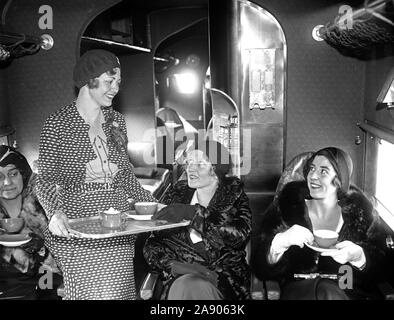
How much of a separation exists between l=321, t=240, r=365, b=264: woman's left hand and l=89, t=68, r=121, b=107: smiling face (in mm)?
1084

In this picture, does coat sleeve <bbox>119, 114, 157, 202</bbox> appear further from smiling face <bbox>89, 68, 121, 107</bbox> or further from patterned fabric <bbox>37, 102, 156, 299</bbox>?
smiling face <bbox>89, 68, 121, 107</bbox>

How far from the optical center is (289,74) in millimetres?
2922

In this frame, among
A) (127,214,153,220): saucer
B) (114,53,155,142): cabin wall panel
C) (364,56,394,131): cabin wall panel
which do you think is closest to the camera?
(127,214,153,220): saucer

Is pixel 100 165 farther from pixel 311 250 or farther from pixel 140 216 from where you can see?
pixel 311 250

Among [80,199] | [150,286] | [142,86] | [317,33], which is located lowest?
[150,286]

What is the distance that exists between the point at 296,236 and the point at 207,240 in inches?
15.3

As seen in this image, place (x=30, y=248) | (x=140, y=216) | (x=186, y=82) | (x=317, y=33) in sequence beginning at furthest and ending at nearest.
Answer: (x=186, y=82), (x=317, y=33), (x=30, y=248), (x=140, y=216)

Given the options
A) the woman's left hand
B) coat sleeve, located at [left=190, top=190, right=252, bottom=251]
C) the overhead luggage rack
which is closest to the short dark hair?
coat sleeve, located at [left=190, top=190, right=252, bottom=251]

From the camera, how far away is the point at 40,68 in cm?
291

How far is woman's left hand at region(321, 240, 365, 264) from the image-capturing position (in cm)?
202

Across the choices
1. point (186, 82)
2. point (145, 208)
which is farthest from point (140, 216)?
point (186, 82)

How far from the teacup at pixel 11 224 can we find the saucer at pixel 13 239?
0.06 metres
